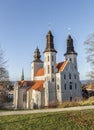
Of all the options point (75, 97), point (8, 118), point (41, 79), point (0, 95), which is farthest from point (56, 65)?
point (8, 118)

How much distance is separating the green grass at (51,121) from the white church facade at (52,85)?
3358 centimetres

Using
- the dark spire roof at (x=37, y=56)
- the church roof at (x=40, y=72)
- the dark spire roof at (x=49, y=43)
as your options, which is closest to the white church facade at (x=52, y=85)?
the dark spire roof at (x=49, y=43)

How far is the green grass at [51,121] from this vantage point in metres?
13.7

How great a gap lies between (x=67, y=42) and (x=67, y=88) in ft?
50.1

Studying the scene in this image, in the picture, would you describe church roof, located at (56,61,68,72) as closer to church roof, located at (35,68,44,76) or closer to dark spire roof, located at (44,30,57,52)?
dark spire roof, located at (44,30,57,52)

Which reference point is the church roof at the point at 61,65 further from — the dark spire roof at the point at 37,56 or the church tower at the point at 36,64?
the dark spire roof at the point at 37,56

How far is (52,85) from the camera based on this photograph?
53094 mm

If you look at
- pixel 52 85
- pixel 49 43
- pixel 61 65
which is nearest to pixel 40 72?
pixel 61 65

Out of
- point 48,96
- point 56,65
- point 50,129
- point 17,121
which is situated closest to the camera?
point 50,129

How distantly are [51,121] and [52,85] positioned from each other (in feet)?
126

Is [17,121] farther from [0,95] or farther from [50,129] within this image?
[0,95]

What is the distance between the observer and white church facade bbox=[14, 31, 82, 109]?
5172 cm

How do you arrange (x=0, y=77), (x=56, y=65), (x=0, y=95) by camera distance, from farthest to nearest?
(x=56, y=65), (x=0, y=95), (x=0, y=77)

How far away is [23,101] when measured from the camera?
192 ft
